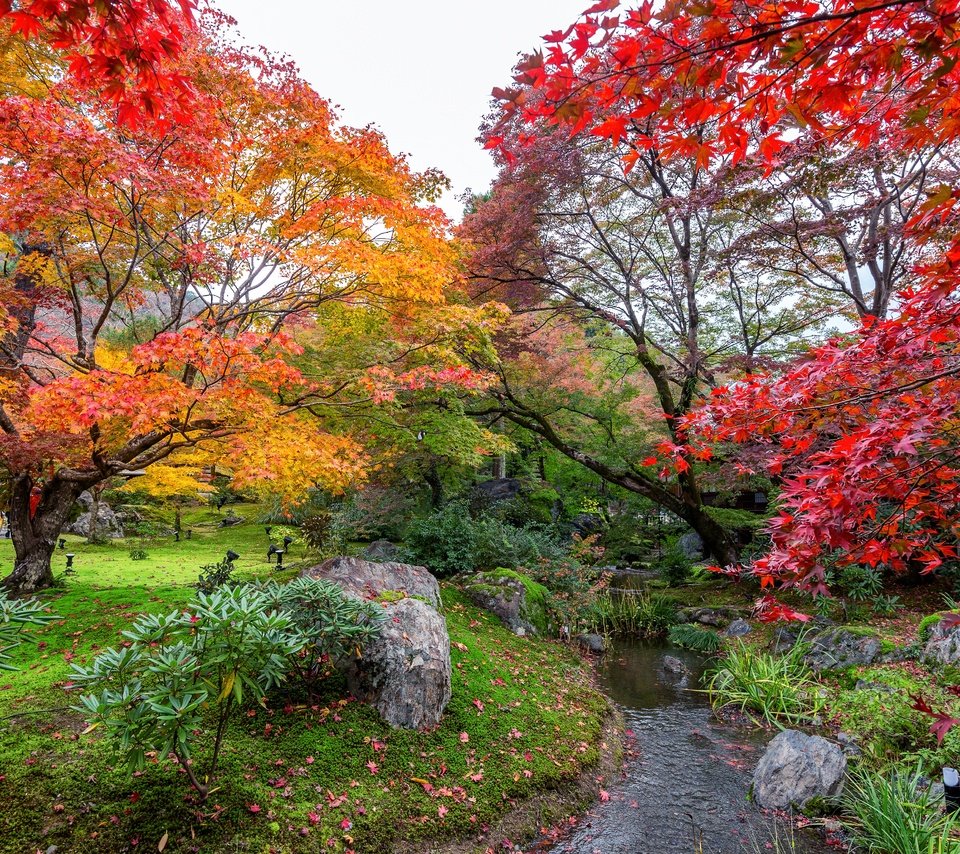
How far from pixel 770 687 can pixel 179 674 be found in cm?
650

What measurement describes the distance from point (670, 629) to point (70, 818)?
29.1 feet

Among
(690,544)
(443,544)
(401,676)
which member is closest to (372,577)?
(401,676)

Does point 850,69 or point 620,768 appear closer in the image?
point 850,69

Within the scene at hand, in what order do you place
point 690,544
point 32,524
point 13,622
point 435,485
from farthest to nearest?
point 690,544 → point 435,485 → point 32,524 → point 13,622

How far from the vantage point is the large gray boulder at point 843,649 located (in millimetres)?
6305

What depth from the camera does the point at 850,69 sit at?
1.56m

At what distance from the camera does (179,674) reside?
2.71 m

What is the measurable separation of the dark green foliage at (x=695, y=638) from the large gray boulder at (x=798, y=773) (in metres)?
4.12

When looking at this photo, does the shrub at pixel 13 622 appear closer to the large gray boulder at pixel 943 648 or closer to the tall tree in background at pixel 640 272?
the large gray boulder at pixel 943 648

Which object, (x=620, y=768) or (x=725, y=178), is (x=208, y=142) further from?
(x=620, y=768)

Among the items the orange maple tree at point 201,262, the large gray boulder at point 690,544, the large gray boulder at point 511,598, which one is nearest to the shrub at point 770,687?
the large gray boulder at point 511,598

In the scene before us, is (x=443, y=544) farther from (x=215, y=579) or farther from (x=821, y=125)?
(x=821, y=125)

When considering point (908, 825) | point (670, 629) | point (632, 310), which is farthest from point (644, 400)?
point (908, 825)

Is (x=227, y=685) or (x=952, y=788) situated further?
(x=952, y=788)
